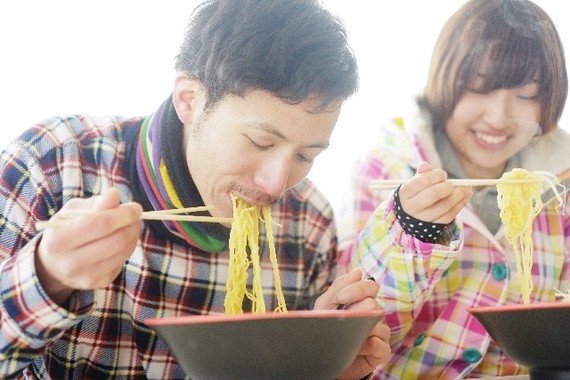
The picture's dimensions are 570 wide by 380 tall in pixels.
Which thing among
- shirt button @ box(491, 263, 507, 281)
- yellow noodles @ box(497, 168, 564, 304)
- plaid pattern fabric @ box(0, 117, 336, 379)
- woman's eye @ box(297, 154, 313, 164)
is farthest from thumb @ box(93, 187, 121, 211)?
shirt button @ box(491, 263, 507, 281)

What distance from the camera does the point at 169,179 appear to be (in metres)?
1.59

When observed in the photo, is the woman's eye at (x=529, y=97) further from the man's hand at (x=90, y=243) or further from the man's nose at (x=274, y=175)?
the man's hand at (x=90, y=243)

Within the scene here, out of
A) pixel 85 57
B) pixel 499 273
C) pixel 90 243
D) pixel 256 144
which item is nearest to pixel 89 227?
pixel 90 243

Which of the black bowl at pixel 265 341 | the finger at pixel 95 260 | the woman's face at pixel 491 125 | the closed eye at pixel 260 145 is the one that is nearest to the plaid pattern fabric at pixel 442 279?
the woman's face at pixel 491 125

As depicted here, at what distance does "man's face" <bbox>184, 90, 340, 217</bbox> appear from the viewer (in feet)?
4.79

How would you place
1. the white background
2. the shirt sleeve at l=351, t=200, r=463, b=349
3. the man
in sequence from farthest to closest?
the white background → the shirt sleeve at l=351, t=200, r=463, b=349 → the man

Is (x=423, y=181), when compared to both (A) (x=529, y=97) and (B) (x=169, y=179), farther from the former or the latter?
(A) (x=529, y=97)

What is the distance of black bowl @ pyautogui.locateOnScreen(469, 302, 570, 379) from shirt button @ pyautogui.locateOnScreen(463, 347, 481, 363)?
0.59 meters

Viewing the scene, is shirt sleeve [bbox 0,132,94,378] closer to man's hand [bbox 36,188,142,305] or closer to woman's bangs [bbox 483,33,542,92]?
man's hand [bbox 36,188,142,305]

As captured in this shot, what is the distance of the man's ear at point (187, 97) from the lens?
1.56 m

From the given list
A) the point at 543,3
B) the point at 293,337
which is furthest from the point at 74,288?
the point at 543,3

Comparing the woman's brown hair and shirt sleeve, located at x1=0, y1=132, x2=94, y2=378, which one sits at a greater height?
the woman's brown hair

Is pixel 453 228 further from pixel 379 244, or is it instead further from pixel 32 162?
pixel 32 162

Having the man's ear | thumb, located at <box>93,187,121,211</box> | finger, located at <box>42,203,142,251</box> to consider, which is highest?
the man's ear
